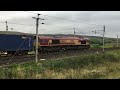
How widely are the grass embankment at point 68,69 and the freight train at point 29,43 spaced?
967 cm

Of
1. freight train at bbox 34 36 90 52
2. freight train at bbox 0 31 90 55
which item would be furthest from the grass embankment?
freight train at bbox 34 36 90 52

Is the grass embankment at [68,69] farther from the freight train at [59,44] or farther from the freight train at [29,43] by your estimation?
the freight train at [59,44]

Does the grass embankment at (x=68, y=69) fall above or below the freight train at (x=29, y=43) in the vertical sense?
below

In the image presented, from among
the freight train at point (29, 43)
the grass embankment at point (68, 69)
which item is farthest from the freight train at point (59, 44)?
the grass embankment at point (68, 69)

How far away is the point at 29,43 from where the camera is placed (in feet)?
139

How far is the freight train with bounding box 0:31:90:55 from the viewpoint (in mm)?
37188

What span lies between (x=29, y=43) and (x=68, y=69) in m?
18.7

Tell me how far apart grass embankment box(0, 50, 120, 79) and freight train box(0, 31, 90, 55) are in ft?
31.7

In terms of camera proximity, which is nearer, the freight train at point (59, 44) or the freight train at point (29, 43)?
the freight train at point (29, 43)

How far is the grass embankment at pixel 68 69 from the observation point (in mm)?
18250
